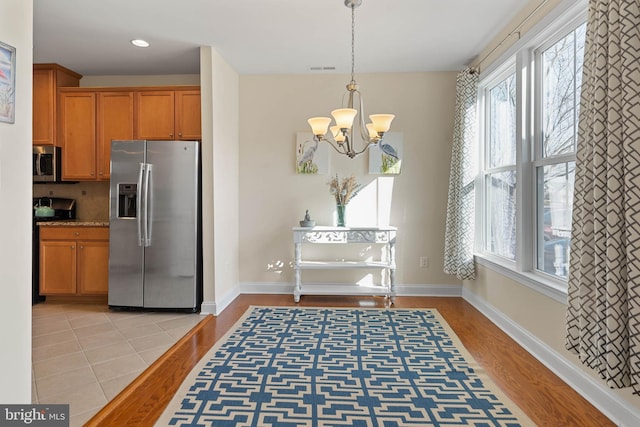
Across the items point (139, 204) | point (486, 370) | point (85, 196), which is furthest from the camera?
point (85, 196)

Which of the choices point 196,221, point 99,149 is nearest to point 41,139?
point 99,149

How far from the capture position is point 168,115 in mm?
4207

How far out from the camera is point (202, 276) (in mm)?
3955

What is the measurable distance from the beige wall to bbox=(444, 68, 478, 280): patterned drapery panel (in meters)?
0.42

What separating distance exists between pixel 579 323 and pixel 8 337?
257cm

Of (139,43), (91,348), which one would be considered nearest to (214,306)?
(91,348)

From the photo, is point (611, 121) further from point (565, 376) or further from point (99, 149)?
point (99, 149)

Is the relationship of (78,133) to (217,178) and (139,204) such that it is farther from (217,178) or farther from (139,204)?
(217,178)

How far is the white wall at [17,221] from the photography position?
157cm

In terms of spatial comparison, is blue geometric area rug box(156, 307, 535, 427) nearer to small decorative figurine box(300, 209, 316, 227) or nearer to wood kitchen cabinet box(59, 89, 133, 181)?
small decorative figurine box(300, 209, 316, 227)

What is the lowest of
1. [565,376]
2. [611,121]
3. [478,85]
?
[565,376]

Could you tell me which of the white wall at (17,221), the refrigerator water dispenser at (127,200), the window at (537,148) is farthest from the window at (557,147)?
the refrigerator water dispenser at (127,200)

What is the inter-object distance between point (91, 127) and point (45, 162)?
661mm

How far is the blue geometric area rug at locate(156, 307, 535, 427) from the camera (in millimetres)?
2014
